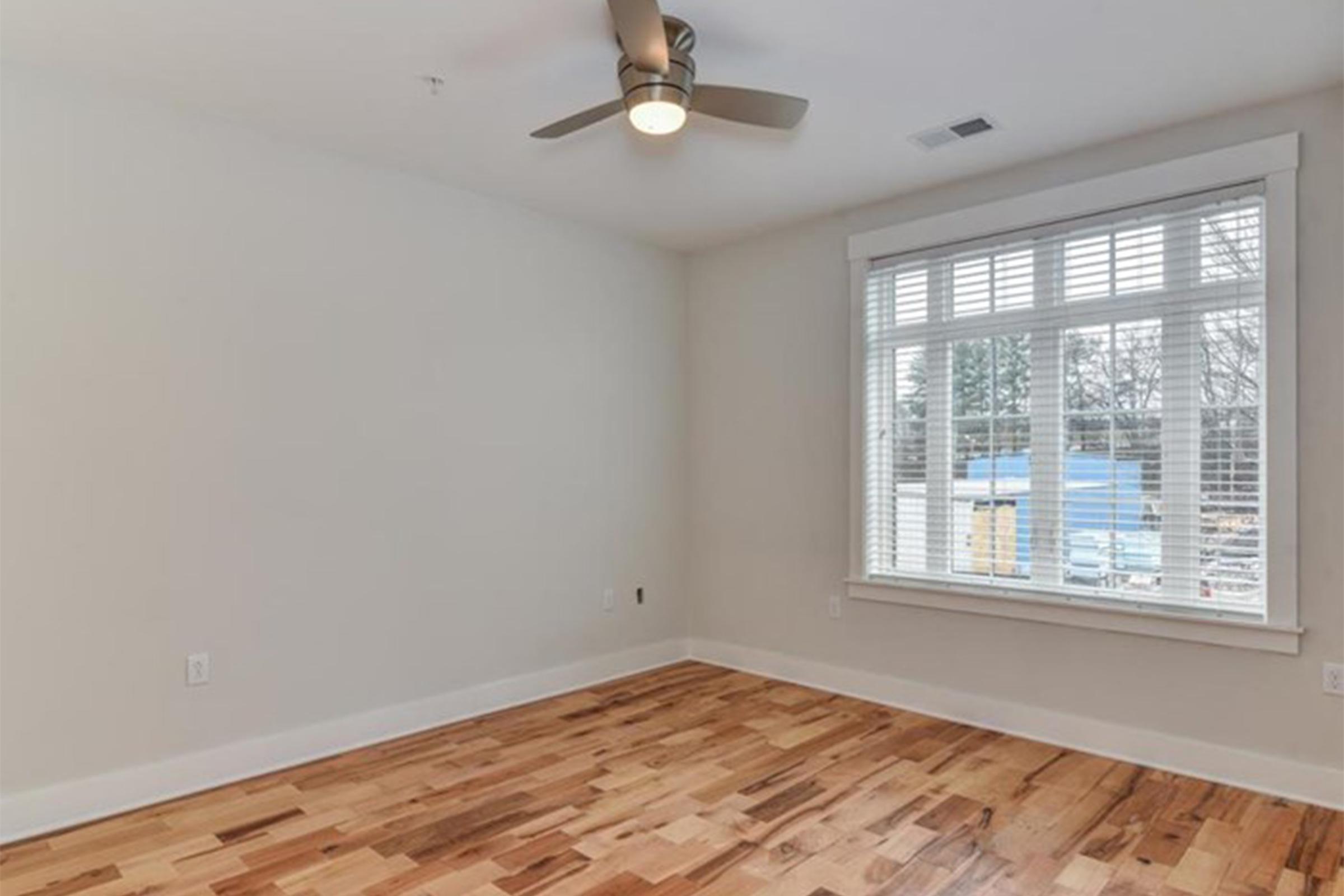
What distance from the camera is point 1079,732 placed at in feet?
11.0

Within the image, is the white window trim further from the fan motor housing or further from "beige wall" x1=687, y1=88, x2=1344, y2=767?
the fan motor housing

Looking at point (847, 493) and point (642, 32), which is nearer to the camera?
point (642, 32)

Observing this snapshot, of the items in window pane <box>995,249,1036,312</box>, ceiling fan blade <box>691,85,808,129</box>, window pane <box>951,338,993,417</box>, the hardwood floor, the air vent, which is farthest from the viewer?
window pane <box>951,338,993,417</box>

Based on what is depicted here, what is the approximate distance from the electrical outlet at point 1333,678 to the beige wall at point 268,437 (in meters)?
3.21

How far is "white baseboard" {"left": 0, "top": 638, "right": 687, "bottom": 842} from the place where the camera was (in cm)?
263

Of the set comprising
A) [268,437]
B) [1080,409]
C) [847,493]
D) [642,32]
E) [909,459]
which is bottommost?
[847,493]

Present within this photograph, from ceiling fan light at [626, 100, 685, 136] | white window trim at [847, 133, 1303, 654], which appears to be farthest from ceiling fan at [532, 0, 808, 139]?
white window trim at [847, 133, 1303, 654]

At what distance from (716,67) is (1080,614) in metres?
2.69

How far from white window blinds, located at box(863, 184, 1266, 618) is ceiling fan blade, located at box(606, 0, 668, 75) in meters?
2.15

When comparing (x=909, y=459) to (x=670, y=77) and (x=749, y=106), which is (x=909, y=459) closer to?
(x=749, y=106)

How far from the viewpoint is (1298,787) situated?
285 cm

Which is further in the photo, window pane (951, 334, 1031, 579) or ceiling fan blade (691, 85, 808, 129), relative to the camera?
window pane (951, 334, 1031, 579)

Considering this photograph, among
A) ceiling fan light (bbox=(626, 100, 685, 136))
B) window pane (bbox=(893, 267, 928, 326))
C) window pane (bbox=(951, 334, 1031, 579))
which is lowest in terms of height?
window pane (bbox=(951, 334, 1031, 579))

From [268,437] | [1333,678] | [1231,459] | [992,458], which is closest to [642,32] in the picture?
[268,437]
